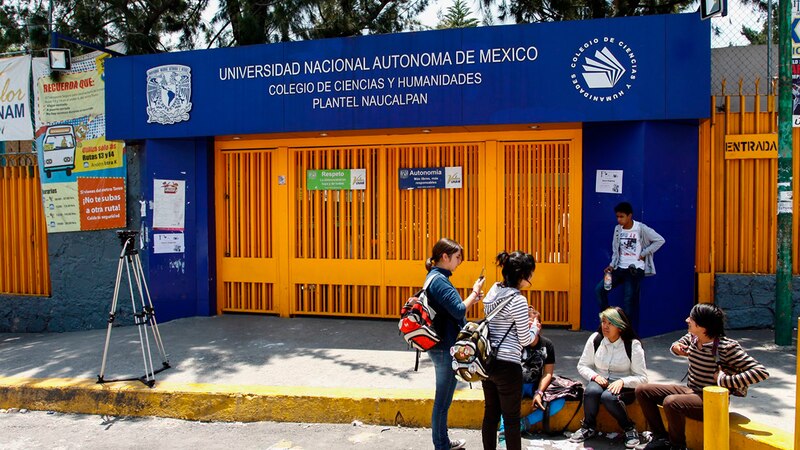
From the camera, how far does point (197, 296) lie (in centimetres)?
910

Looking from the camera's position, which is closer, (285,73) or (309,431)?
(309,431)

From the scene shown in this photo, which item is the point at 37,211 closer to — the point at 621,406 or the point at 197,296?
the point at 197,296

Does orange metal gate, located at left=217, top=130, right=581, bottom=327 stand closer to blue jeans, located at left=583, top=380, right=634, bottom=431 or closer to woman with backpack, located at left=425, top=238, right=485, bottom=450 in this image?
blue jeans, located at left=583, top=380, right=634, bottom=431


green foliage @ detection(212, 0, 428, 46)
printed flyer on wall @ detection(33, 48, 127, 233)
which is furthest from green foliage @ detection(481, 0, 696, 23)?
printed flyer on wall @ detection(33, 48, 127, 233)

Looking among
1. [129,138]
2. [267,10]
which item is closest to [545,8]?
[267,10]

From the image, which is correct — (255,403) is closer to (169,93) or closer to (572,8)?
(169,93)

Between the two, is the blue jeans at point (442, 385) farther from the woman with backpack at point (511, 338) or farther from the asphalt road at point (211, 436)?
the asphalt road at point (211, 436)

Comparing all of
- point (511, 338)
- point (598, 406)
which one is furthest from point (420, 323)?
point (598, 406)

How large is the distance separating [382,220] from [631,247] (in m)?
3.15

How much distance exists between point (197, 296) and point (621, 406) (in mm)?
6223

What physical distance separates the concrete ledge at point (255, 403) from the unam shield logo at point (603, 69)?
3.64m

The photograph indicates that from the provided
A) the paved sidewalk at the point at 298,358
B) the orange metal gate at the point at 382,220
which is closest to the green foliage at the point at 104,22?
the orange metal gate at the point at 382,220

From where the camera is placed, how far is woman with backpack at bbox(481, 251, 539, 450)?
167 inches

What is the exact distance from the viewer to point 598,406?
4930mm
